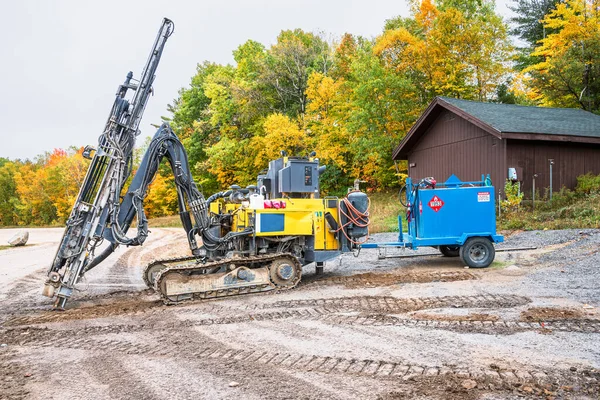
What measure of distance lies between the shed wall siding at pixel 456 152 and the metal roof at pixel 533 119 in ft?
2.24

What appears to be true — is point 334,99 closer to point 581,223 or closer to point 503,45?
point 503,45

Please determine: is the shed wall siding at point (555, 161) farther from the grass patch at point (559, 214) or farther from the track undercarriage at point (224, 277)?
the track undercarriage at point (224, 277)

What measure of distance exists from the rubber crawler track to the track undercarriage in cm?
206

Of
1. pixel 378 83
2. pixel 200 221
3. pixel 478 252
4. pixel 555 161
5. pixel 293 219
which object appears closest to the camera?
pixel 200 221

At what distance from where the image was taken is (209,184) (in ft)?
132

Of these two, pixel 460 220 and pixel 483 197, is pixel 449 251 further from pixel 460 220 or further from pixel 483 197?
pixel 483 197

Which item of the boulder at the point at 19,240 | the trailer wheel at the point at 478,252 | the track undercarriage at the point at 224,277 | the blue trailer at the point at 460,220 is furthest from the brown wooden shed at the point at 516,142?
the boulder at the point at 19,240

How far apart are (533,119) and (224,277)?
16.4 metres

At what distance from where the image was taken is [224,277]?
8602 millimetres

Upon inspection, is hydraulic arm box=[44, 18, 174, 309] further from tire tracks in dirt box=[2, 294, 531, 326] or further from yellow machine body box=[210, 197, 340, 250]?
yellow machine body box=[210, 197, 340, 250]

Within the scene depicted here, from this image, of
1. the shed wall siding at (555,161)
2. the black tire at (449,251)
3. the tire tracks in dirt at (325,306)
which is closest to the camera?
the tire tracks in dirt at (325,306)

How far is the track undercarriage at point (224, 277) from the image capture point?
822cm

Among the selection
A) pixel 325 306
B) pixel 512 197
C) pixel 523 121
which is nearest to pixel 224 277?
pixel 325 306

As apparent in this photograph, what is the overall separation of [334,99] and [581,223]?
719 inches
